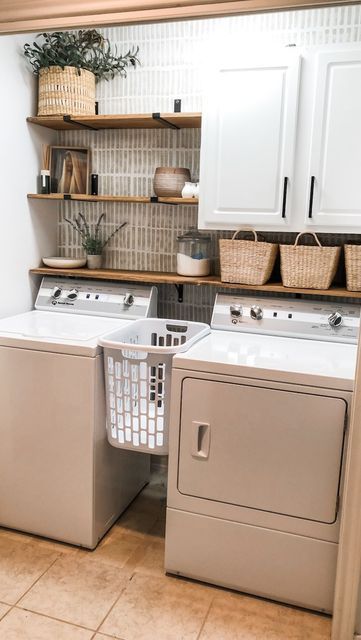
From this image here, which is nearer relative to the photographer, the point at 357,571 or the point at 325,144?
the point at 357,571

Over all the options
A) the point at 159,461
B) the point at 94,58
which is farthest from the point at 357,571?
the point at 94,58

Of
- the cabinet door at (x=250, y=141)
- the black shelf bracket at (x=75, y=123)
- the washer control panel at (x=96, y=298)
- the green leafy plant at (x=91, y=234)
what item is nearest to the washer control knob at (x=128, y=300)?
the washer control panel at (x=96, y=298)

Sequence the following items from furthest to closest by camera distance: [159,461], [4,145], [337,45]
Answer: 1. [159,461]
2. [4,145]
3. [337,45]

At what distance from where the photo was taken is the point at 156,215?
9.36 ft

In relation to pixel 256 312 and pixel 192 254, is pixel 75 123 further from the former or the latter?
pixel 256 312

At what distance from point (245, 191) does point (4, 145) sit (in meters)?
1.17

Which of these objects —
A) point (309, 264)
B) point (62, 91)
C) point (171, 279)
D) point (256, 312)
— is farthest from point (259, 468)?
point (62, 91)

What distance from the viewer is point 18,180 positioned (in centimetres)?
265

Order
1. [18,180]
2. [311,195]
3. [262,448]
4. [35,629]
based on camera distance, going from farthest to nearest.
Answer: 1. [18,180]
2. [311,195]
3. [262,448]
4. [35,629]

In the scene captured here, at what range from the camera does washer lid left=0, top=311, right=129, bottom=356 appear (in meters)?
2.15

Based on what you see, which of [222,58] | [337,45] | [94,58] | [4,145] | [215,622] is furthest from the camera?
[94,58]

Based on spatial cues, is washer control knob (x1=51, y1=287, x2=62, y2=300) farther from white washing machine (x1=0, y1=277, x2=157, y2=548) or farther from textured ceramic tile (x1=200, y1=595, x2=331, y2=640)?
textured ceramic tile (x1=200, y1=595, x2=331, y2=640)

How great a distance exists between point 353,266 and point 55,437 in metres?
1.46

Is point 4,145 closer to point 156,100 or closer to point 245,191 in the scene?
point 156,100
